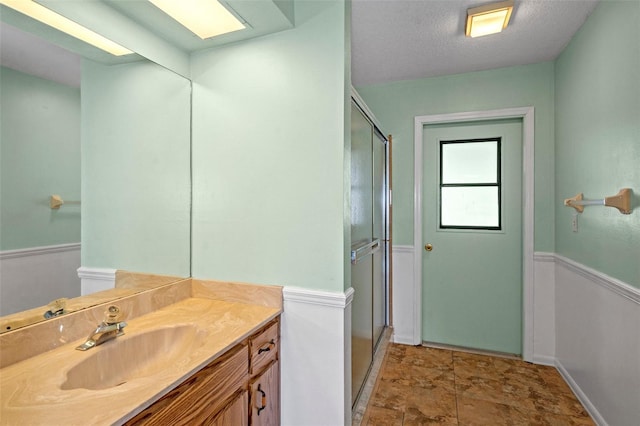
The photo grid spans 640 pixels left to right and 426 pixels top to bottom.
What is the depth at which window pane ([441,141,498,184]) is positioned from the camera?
2783 mm

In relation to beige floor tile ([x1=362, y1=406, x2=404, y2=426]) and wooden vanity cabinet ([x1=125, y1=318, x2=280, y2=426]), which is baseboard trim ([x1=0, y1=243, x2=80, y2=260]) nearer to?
wooden vanity cabinet ([x1=125, y1=318, x2=280, y2=426])

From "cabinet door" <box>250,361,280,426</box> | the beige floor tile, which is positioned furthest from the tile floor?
"cabinet door" <box>250,361,280,426</box>

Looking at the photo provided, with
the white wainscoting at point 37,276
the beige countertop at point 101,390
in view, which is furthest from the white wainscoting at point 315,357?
the white wainscoting at point 37,276

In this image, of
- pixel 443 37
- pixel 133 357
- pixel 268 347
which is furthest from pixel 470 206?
pixel 133 357

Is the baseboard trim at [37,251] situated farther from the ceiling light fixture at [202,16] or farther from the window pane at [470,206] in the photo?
the window pane at [470,206]

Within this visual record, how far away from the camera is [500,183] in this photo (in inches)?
108

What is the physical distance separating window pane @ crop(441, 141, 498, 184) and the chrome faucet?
107 inches

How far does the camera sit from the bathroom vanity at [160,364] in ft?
2.57

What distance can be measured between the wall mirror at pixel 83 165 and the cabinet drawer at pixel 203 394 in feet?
1.94

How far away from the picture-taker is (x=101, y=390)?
0.83 meters

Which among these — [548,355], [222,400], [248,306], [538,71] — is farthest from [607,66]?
[222,400]

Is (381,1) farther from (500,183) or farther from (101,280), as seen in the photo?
(101,280)

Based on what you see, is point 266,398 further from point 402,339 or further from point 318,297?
point 402,339

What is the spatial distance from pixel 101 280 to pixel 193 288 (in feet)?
1.55
